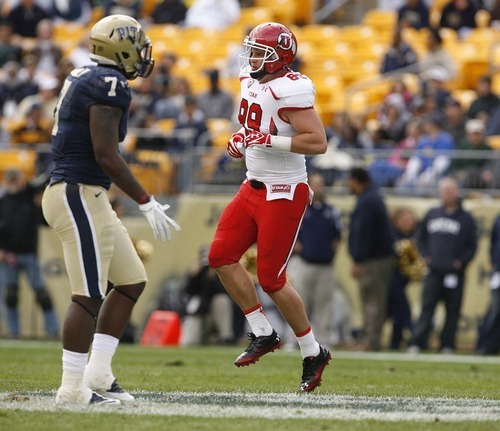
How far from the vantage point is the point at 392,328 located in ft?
48.8

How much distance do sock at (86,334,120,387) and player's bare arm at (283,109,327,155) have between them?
1.52 metres

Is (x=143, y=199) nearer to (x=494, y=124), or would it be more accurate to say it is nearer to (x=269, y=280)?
(x=269, y=280)

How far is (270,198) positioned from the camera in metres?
7.43

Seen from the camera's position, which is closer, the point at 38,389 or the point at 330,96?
the point at 38,389

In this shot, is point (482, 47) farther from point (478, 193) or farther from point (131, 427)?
point (131, 427)

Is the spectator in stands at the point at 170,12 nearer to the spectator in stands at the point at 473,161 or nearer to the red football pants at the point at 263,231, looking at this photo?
the spectator in stands at the point at 473,161

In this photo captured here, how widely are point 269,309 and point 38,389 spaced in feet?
26.7

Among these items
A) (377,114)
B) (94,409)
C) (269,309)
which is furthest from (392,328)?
(94,409)

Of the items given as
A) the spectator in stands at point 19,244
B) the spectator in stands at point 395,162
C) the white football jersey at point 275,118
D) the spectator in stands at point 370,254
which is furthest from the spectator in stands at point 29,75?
the white football jersey at point 275,118

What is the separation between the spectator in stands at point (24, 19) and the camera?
73.0ft

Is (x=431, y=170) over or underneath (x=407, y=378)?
over

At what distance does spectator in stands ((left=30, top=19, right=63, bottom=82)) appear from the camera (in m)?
20.3

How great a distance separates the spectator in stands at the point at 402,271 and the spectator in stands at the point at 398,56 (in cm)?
335

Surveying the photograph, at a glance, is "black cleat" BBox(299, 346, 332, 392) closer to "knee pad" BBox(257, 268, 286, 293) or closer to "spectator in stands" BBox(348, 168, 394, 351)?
"knee pad" BBox(257, 268, 286, 293)
